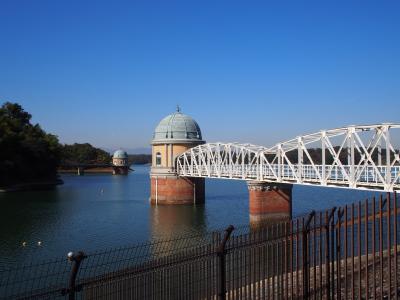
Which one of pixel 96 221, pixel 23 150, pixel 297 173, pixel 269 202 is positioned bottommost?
pixel 96 221

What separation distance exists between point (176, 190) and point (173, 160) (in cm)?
412

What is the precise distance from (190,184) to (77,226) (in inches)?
825

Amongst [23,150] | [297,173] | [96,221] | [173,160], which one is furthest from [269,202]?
[23,150]

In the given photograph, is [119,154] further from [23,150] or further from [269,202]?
[269,202]

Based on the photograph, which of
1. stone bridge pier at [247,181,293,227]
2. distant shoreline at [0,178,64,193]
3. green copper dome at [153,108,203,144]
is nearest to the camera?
stone bridge pier at [247,181,293,227]

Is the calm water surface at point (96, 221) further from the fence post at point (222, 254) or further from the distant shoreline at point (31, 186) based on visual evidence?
the fence post at point (222, 254)

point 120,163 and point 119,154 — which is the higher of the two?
point 119,154

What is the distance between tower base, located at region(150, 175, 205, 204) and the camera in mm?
55312

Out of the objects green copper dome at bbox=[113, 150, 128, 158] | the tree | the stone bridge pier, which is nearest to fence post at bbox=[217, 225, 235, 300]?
the stone bridge pier

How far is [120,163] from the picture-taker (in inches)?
6467

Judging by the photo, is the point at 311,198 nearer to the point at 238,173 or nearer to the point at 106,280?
the point at 238,173

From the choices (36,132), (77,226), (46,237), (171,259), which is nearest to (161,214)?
(77,226)

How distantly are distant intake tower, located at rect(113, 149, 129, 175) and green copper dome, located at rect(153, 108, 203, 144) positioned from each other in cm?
10054

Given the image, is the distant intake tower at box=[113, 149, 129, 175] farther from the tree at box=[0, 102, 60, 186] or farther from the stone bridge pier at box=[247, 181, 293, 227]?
the stone bridge pier at box=[247, 181, 293, 227]
